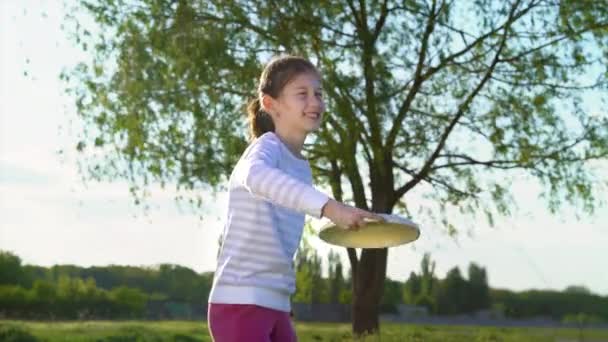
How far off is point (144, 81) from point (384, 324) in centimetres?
583

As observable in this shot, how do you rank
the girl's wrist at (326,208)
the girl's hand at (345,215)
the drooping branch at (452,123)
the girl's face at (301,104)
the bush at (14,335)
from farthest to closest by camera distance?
1. the drooping branch at (452,123)
2. the bush at (14,335)
3. the girl's face at (301,104)
4. the girl's wrist at (326,208)
5. the girl's hand at (345,215)

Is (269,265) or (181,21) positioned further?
(181,21)

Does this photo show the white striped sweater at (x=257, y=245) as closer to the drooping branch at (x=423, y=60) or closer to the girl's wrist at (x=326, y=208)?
the girl's wrist at (x=326, y=208)

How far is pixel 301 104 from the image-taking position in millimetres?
4086

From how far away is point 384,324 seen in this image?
57.0 feet

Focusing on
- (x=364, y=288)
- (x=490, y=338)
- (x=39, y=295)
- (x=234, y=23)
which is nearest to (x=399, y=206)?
(x=364, y=288)

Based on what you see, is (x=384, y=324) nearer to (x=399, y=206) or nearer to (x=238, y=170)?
(x=399, y=206)

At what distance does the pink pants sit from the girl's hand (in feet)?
2.31

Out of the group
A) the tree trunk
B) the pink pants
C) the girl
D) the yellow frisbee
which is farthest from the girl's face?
the tree trunk

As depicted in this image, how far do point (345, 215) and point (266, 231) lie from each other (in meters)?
0.76

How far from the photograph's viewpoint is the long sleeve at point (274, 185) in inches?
134

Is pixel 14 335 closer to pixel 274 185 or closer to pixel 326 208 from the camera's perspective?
pixel 274 185

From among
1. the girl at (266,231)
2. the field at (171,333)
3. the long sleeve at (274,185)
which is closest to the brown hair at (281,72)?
the girl at (266,231)

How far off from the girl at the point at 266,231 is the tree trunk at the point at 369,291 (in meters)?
12.3
